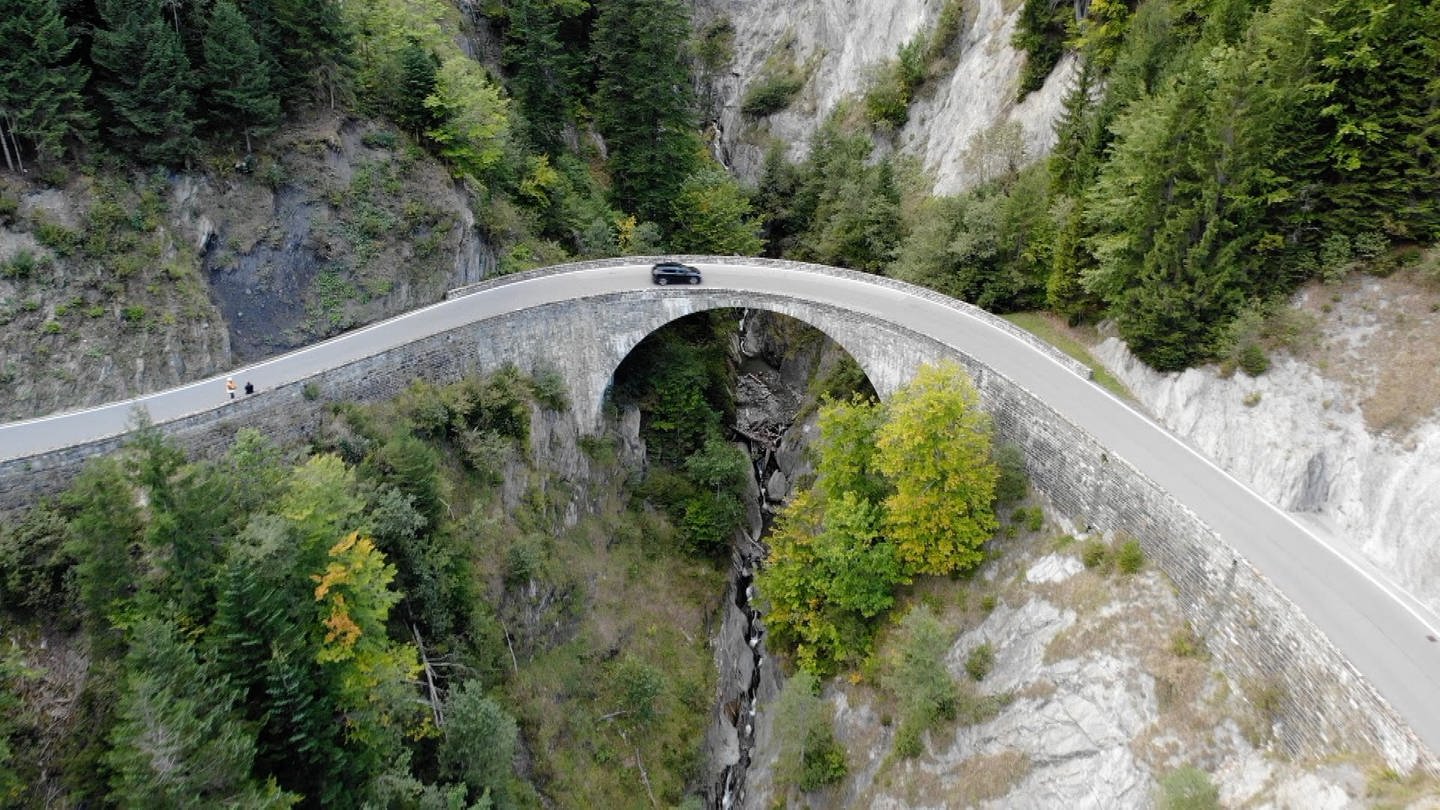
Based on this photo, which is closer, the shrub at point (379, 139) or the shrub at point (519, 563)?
the shrub at point (519, 563)

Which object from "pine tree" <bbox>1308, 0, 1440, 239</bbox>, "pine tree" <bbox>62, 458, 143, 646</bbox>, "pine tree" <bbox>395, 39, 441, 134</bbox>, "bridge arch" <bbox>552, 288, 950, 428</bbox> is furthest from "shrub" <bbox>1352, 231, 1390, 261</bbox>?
"pine tree" <bbox>395, 39, 441, 134</bbox>

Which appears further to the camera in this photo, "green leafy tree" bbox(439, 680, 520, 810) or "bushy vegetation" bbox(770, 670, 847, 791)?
"bushy vegetation" bbox(770, 670, 847, 791)

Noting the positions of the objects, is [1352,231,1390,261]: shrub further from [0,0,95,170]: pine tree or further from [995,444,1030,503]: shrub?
[0,0,95,170]: pine tree

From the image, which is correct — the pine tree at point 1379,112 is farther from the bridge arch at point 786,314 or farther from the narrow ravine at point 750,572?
the narrow ravine at point 750,572

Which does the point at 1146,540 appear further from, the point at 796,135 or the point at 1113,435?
the point at 796,135

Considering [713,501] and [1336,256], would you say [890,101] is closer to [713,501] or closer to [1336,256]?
[713,501]

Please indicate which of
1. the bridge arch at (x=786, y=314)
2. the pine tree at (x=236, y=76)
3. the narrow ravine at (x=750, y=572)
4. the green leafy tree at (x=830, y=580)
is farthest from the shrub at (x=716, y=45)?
the green leafy tree at (x=830, y=580)

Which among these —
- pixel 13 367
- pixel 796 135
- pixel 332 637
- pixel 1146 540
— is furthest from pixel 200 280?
pixel 796 135
